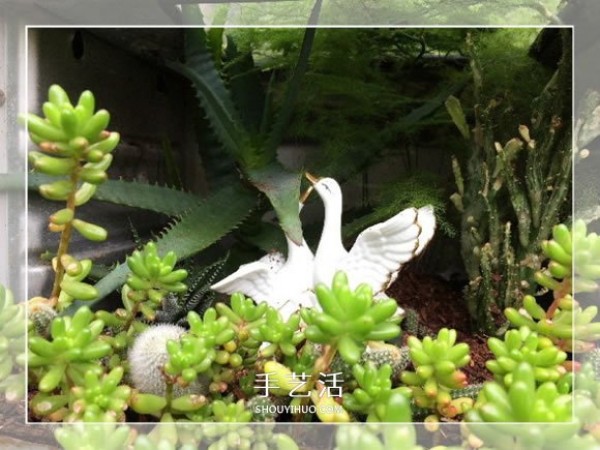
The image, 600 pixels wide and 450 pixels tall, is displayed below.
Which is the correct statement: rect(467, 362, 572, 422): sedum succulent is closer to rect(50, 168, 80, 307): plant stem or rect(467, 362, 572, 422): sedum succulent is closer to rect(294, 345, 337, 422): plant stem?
rect(294, 345, 337, 422): plant stem

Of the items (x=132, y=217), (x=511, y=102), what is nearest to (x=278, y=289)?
(x=132, y=217)

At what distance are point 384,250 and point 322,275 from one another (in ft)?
0.22

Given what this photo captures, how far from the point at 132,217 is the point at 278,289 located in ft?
0.68

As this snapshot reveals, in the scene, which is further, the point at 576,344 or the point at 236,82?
the point at 236,82

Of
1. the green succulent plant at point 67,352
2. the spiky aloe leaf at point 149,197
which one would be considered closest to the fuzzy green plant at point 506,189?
the spiky aloe leaf at point 149,197

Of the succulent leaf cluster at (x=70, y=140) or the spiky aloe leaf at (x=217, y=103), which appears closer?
the succulent leaf cluster at (x=70, y=140)

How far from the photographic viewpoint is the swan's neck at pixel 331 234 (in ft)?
2.02

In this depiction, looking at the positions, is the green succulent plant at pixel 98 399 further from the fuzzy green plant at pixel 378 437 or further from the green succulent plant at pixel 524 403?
the green succulent plant at pixel 524 403

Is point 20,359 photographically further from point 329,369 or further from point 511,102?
point 511,102

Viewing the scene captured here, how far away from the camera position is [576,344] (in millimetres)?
529

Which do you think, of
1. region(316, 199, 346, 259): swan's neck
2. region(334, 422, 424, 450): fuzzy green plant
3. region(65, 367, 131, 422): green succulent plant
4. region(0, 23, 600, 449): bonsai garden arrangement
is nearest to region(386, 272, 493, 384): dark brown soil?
region(0, 23, 600, 449): bonsai garden arrangement

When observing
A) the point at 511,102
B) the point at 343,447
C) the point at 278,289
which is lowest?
the point at 343,447

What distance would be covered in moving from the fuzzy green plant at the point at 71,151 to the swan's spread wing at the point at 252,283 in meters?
0.14

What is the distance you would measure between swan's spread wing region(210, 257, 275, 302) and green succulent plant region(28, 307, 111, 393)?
0.49ft
